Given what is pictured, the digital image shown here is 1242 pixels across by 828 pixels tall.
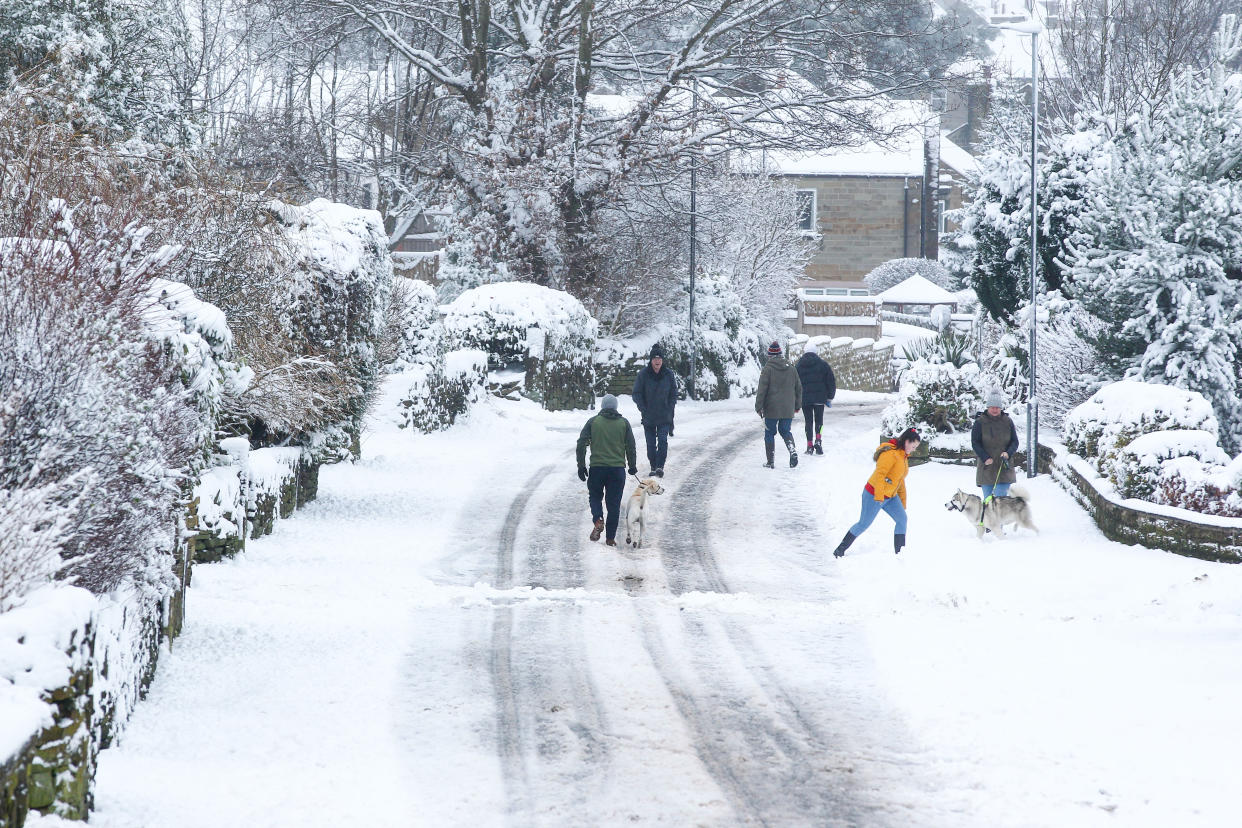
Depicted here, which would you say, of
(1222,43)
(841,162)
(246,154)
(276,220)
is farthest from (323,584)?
(841,162)

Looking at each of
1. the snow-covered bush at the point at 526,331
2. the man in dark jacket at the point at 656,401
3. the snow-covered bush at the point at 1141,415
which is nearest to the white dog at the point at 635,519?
the man in dark jacket at the point at 656,401

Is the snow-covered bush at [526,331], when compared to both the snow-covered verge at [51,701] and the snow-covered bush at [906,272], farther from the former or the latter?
the snow-covered bush at [906,272]

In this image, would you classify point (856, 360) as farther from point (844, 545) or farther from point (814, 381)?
point (844, 545)

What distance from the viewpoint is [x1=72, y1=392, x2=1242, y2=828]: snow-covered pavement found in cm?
579

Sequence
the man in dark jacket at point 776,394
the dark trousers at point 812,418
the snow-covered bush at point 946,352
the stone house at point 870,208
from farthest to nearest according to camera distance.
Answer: the stone house at point 870,208 → the dark trousers at point 812,418 → the snow-covered bush at point 946,352 → the man in dark jacket at point 776,394

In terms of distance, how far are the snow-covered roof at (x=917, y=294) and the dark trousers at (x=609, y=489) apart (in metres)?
30.4

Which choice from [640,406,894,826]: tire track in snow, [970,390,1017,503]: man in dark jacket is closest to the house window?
[970,390,1017,503]: man in dark jacket

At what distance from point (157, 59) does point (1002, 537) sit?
1770 cm

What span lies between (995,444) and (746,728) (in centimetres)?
727

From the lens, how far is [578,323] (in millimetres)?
23797

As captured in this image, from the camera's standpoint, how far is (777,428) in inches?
687

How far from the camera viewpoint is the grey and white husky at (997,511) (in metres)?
12.5

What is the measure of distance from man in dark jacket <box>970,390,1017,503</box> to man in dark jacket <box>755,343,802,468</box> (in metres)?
3.87

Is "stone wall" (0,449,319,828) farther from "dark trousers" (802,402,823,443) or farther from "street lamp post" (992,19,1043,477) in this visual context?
"dark trousers" (802,402,823,443)
